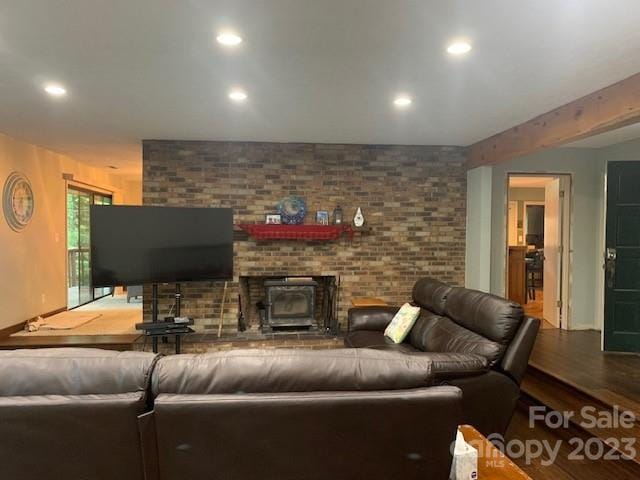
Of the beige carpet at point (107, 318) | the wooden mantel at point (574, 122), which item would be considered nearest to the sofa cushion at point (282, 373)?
the wooden mantel at point (574, 122)

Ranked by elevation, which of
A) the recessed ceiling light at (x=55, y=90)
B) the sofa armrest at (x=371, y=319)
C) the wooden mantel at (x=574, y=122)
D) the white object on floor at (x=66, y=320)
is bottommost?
the white object on floor at (x=66, y=320)

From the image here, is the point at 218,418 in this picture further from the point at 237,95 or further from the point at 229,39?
the point at 237,95

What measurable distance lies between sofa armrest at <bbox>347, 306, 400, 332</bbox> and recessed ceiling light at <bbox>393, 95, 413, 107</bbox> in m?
2.01

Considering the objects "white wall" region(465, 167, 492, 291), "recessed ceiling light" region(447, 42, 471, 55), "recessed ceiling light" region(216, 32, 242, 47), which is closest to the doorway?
"white wall" region(465, 167, 492, 291)

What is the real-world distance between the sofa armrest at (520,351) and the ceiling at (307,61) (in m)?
1.68

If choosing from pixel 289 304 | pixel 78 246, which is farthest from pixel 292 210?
pixel 78 246

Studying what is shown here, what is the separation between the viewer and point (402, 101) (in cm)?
353

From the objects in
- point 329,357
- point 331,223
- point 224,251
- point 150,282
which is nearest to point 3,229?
point 150,282

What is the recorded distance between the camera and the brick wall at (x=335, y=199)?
5.12m

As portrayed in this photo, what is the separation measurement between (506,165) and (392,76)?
3196 mm

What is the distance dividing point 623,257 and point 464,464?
4139mm

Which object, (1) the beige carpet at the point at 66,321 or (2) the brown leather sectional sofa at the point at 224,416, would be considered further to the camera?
(1) the beige carpet at the point at 66,321

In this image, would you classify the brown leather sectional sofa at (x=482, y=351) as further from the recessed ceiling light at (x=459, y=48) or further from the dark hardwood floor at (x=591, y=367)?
the recessed ceiling light at (x=459, y=48)

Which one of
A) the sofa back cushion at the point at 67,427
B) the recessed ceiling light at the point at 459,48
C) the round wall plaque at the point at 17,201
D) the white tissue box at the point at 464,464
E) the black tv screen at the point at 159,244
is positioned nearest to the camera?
the sofa back cushion at the point at 67,427
